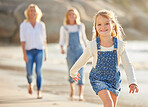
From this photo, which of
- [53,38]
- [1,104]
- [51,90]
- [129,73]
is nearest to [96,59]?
[129,73]

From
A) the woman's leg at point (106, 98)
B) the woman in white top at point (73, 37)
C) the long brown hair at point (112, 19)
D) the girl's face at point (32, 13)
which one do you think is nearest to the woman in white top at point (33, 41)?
the girl's face at point (32, 13)

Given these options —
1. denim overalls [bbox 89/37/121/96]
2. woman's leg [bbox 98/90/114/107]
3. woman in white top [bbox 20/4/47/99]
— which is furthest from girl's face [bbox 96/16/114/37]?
woman in white top [bbox 20/4/47/99]

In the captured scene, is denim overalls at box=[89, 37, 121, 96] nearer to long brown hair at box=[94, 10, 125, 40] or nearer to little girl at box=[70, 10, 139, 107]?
little girl at box=[70, 10, 139, 107]

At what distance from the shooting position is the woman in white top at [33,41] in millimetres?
6789

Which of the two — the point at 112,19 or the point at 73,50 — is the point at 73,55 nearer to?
the point at 73,50

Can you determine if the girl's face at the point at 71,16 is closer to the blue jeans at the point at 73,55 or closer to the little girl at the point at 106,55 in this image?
the blue jeans at the point at 73,55

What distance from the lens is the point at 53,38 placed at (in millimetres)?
30516

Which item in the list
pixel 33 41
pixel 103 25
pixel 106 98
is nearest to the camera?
pixel 106 98

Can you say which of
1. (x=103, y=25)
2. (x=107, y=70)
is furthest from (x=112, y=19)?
(x=107, y=70)

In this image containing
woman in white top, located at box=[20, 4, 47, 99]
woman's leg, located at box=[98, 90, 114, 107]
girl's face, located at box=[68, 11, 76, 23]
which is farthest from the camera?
girl's face, located at box=[68, 11, 76, 23]

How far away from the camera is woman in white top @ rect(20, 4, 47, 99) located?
679 centimetres

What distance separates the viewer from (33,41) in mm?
6809

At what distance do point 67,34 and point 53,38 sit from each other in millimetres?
23495

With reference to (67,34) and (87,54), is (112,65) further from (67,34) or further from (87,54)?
(67,34)
